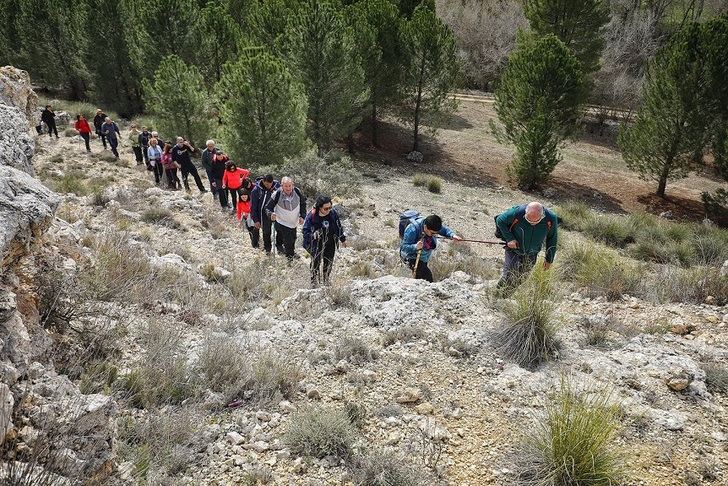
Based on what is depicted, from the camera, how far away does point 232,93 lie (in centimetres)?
1409

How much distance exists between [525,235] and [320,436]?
3673mm

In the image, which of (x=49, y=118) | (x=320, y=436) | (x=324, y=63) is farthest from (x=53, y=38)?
(x=320, y=436)

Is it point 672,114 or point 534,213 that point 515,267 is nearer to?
point 534,213

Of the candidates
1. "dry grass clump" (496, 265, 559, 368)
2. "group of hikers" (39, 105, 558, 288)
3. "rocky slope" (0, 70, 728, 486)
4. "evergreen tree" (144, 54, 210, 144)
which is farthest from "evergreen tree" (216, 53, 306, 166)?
"dry grass clump" (496, 265, 559, 368)

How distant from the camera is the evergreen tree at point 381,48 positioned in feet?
73.7

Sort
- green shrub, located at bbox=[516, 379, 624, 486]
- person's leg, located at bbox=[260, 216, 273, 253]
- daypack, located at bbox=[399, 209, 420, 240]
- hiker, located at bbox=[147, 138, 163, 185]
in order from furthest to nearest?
hiker, located at bbox=[147, 138, 163, 185]
person's leg, located at bbox=[260, 216, 273, 253]
daypack, located at bbox=[399, 209, 420, 240]
green shrub, located at bbox=[516, 379, 624, 486]

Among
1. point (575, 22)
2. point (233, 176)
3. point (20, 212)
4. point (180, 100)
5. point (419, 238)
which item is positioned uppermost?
point (575, 22)

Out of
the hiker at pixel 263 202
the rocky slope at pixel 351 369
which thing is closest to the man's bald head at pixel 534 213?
the rocky slope at pixel 351 369

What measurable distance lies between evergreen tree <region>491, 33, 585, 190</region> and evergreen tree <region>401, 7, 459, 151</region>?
132 inches

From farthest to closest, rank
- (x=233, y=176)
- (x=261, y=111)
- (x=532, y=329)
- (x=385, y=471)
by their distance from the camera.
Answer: (x=261, y=111) < (x=233, y=176) < (x=532, y=329) < (x=385, y=471)

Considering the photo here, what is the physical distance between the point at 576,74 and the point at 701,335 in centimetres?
1804

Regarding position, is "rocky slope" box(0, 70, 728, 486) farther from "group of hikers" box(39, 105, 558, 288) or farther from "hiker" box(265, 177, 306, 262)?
"hiker" box(265, 177, 306, 262)

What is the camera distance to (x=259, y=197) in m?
7.57

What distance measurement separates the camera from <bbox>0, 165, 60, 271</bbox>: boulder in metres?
2.72
